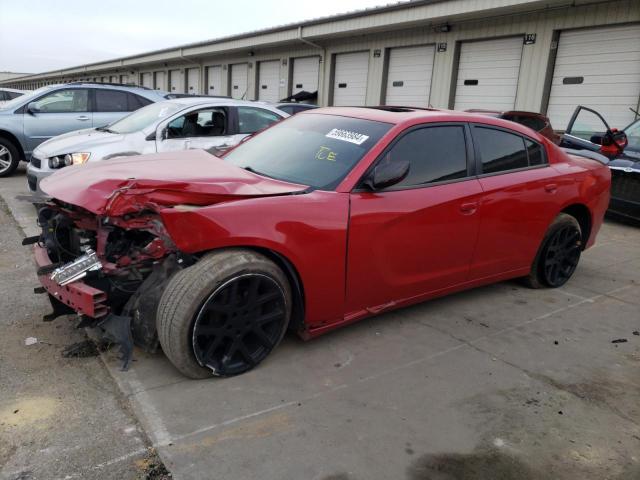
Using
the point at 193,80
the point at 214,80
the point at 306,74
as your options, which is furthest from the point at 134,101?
the point at 193,80

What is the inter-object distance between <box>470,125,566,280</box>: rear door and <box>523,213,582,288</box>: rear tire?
16 centimetres

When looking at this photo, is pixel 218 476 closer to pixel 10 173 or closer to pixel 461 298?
pixel 461 298

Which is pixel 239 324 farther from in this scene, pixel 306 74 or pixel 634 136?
pixel 306 74

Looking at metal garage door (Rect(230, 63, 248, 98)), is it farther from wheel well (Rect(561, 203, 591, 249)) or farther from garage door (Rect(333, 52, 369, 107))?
wheel well (Rect(561, 203, 591, 249))

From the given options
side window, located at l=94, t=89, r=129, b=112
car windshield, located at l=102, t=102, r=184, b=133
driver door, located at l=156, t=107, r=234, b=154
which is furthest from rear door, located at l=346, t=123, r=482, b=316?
side window, located at l=94, t=89, r=129, b=112

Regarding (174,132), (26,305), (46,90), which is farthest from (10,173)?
(26,305)

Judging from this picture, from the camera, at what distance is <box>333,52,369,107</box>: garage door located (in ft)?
56.5

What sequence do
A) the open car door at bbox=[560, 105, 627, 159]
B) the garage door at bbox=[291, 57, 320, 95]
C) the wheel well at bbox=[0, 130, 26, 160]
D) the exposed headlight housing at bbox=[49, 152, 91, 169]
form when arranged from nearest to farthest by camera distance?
1. the exposed headlight housing at bbox=[49, 152, 91, 169]
2. the open car door at bbox=[560, 105, 627, 159]
3. the wheel well at bbox=[0, 130, 26, 160]
4. the garage door at bbox=[291, 57, 320, 95]

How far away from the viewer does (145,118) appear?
23.3 ft

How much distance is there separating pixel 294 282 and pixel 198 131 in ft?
15.3

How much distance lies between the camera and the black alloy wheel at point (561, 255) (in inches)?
183

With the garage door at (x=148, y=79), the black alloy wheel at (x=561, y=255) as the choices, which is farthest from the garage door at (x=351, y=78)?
the garage door at (x=148, y=79)

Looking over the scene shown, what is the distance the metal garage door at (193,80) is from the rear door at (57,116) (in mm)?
19546

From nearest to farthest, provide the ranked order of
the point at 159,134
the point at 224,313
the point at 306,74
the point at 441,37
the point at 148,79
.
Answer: the point at 224,313
the point at 159,134
the point at 441,37
the point at 306,74
the point at 148,79
